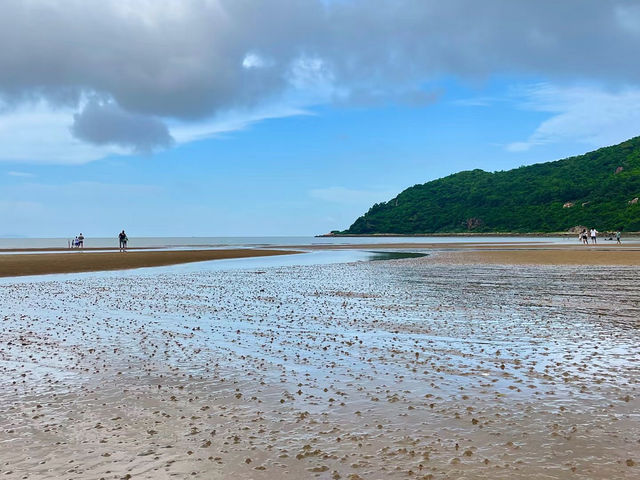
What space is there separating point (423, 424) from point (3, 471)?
6.09 m

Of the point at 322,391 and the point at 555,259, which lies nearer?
the point at 322,391

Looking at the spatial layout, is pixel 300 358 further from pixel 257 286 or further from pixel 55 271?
pixel 55 271

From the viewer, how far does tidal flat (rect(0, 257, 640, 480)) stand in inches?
260

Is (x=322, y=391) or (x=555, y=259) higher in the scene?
(x=555, y=259)

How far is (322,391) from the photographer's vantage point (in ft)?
31.9

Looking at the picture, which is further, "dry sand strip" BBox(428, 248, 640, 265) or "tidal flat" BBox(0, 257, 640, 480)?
"dry sand strip" BBox(428, 248, 640, 265)

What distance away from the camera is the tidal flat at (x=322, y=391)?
6609mm

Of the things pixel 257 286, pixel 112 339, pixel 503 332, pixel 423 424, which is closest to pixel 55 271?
pixel 257 286

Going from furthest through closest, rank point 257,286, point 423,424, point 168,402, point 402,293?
point 257,286, point 402,293, point 168,402, point 423,424

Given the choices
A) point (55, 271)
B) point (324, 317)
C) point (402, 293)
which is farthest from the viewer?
point (55, 271)

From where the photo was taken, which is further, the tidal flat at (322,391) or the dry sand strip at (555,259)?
the dry sand strip at (555,259)

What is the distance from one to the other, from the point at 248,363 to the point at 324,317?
657 centimetres

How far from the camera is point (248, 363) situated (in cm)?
1193

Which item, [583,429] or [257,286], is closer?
[583,429]
